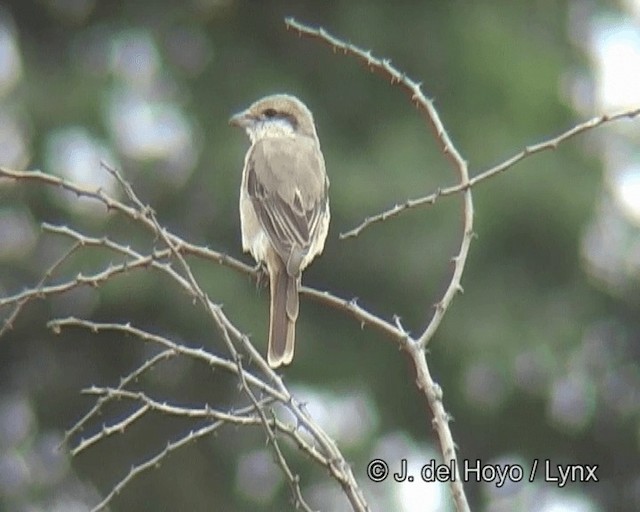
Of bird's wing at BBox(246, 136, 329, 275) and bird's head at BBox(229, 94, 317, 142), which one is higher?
bird's head at BBox(229, 94, 317, 142)

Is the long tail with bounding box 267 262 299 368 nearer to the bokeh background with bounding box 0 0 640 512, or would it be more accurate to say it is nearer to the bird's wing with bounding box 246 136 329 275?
the bird's wing with bounding box 246 136 329 275

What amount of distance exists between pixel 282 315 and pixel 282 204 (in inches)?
27.2

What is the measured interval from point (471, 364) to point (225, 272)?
2.29 meters

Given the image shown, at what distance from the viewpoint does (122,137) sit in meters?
16.4

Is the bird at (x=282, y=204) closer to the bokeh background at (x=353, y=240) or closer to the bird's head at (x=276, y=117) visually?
the bird's head at (x=276, y=117)

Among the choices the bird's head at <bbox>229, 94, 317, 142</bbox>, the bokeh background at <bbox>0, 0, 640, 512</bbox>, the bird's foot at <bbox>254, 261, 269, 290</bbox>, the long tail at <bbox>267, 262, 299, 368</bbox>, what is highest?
the bokeh background at <bbox>0, 0, 640, 512</bbox>

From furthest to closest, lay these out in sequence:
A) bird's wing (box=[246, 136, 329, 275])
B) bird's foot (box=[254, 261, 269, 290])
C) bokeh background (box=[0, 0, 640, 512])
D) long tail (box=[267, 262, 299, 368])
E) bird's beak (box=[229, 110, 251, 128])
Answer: bokeh background (box=[0, 0, 640, 512])
bird's beak (box=[229, 110, 251, 128])
bird's wing (box=[246, 136, 329, 275])
bird's foot (box=[254, 261, 269, 290])
long tail (box=[267, 262, 299, 368])

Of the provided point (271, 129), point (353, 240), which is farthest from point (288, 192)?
point (353, 240)

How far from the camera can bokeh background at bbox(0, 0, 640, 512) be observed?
1572cm

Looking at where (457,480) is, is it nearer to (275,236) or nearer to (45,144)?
(275,236)

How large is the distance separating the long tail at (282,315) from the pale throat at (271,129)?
1.18 metres

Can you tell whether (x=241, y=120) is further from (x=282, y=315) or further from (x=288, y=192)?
(x=282, y=315)

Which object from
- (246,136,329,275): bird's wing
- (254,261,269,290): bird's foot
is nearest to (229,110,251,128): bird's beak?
(246,136,329,275): bird's wing

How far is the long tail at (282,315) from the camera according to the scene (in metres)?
6.84
